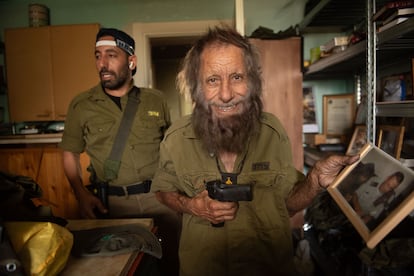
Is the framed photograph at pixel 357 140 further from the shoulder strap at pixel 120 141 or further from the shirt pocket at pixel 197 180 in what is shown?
the shoulder strap at pixel 120 141

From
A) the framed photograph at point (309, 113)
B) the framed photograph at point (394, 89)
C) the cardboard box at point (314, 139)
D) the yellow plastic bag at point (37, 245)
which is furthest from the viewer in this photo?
the framed photograph at point (309, 113)

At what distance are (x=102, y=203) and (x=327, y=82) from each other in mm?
2238

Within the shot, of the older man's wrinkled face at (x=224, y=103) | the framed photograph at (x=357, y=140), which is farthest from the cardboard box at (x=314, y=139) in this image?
the older man's wrinkled face at (x=224, y=103)

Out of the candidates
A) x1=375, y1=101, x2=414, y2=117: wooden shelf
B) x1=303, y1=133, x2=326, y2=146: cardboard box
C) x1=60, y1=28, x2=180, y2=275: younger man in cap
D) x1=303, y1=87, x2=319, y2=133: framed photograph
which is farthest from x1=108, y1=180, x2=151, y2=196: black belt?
x1=303, y1=87, x2=319, y2=133: framed photograph

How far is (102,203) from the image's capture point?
158 cm

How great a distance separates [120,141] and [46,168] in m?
1.44

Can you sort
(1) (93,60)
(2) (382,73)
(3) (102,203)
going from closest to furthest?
1. (3) (102,203)
2. (2) (382,73)
3. (1) (93,60)

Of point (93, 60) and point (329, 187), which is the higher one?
point (93, 60)

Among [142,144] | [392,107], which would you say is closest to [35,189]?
[142,144]

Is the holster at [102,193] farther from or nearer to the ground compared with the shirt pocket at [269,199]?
nearer to the ground

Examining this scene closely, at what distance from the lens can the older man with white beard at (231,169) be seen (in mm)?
969

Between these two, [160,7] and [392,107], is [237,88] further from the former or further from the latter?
[160,7]

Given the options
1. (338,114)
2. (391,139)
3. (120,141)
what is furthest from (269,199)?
(338,114)

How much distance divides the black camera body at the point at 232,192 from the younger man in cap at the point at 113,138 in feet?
2.95
